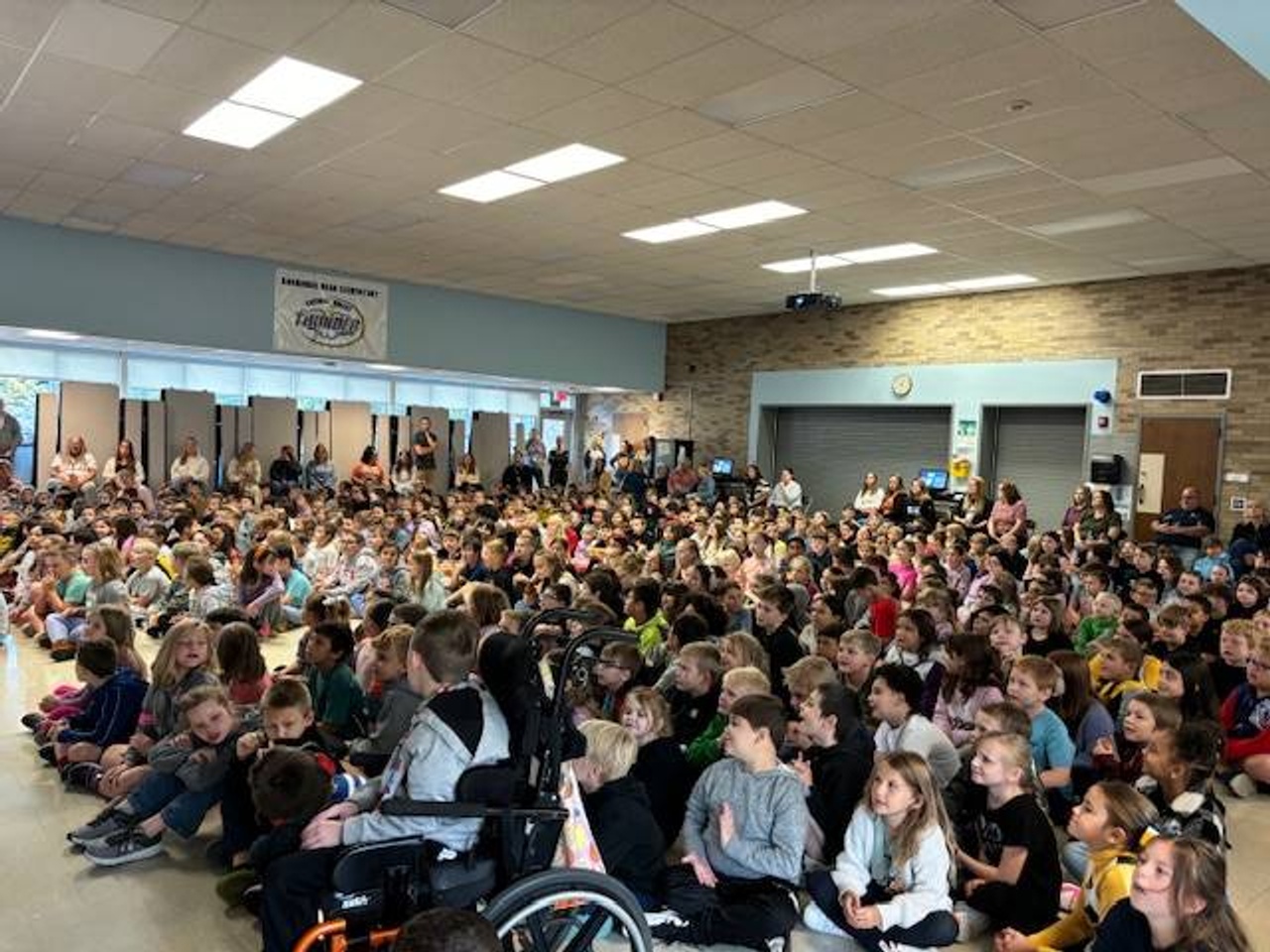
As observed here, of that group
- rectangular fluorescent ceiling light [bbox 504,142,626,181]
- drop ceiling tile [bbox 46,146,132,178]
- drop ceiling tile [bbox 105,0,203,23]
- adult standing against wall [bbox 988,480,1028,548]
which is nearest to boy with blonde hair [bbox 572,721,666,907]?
drop ceiling tile [bbox 105,0,203,23]

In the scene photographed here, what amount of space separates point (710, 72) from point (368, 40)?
205 cm

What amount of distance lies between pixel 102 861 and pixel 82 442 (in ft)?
40.0

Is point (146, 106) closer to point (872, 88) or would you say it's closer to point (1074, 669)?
point (872, 88)

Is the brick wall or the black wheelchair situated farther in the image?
the brick wall

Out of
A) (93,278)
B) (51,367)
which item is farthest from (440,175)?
(51,367)

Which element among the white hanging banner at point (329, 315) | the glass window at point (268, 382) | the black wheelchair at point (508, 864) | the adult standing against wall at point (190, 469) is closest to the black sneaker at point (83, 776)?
the black wheelchair at point (508, 864)

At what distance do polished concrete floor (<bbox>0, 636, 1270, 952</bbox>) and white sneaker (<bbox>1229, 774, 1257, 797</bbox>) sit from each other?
7.1 inches

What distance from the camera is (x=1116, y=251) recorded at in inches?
399

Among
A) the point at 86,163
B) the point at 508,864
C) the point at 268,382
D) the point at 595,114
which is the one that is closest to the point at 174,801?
the point at 508,864

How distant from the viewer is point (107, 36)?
5508mm

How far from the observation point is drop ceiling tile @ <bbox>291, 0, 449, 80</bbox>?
5055 mm

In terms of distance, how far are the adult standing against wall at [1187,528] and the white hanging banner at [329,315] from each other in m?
10.7

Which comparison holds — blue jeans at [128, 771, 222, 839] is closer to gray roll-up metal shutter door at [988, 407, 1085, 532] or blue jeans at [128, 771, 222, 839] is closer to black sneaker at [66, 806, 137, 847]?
black sneaker at [66, 806, 137, 847]

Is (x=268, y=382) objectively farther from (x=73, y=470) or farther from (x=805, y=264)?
(x=805, y=264)
